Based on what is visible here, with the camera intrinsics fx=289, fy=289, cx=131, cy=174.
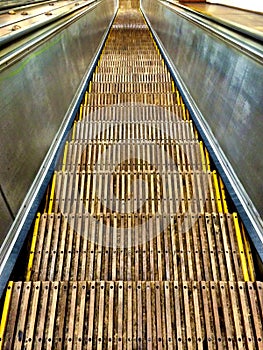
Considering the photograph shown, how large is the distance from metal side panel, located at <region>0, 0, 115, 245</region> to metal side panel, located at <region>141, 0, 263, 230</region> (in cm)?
226

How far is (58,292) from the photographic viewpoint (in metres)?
2.22

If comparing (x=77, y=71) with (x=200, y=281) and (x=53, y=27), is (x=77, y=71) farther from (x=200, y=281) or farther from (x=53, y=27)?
(x=200, y=281)

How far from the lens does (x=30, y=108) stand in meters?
3.26

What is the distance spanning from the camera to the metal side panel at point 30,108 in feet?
8.75

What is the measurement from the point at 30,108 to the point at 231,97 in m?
2.42

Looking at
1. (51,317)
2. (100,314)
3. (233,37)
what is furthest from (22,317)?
(233,37)

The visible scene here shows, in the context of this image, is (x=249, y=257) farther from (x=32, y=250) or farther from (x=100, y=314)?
(x=32, y=250)

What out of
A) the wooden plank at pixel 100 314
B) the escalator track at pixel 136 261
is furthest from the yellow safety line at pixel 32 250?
the wooden plank at pixel 100 314

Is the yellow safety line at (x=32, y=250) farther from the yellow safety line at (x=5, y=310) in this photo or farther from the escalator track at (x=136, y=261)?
the yellow safety line at (x=5, y=310)

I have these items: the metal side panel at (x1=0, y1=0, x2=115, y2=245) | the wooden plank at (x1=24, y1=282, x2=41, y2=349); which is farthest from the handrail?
the wooden plank at (x1=24, y1=282, x2=41, y2=349)

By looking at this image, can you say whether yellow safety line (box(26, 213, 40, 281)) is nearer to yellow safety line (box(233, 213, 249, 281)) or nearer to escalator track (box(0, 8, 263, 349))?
escalator track (box(0, 8, 263, 349))

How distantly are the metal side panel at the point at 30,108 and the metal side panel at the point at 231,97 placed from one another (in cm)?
226

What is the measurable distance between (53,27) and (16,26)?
0.95 m

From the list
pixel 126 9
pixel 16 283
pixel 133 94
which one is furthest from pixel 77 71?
pixel 126 9
